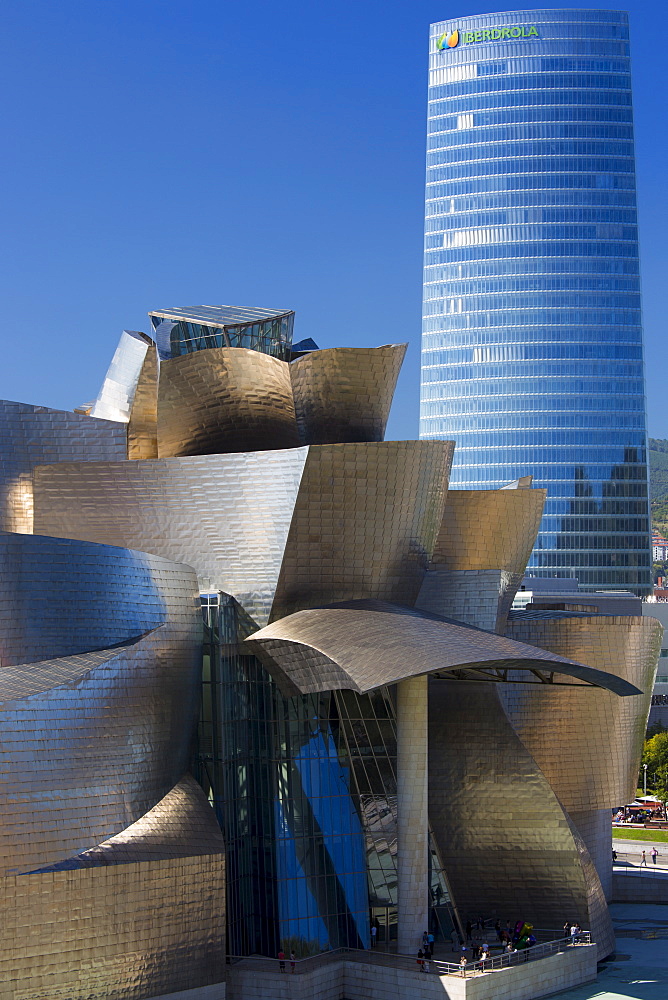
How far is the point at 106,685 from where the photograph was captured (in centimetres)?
3192

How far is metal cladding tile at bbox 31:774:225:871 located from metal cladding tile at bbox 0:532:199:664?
427 centimetres

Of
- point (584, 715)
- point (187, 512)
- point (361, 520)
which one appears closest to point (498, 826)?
point (584, 715)

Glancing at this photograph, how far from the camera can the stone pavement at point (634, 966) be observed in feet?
114

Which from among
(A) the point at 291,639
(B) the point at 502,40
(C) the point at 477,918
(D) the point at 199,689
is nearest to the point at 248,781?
(D) the point at 199,689

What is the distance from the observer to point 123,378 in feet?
136

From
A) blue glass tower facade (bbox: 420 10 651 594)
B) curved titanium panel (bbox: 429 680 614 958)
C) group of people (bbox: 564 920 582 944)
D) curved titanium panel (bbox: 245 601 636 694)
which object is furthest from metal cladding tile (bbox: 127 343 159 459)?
blue glass tower facade (bbox: 420 10 651 594)

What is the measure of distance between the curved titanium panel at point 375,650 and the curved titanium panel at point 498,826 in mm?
4988

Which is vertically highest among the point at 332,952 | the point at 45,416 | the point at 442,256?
the point at 442,256

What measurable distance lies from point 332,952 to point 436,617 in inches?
358

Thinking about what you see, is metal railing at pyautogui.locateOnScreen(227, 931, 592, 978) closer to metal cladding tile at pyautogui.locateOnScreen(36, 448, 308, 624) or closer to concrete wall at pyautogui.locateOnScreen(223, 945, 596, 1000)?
concrete wall at pyautogui.locateOnScreen(223, 945, 596, 1000)

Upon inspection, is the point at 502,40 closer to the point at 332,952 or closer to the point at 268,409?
the point at 268,409

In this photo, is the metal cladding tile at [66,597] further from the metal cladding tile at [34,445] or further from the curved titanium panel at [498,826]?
→ the curved titanium panel at [498,826]

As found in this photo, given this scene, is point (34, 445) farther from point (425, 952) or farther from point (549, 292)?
point (549, 292)

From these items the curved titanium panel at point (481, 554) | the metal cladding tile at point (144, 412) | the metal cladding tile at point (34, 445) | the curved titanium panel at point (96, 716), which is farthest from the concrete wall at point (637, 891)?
the metal cladding tile at point (34, 445)
